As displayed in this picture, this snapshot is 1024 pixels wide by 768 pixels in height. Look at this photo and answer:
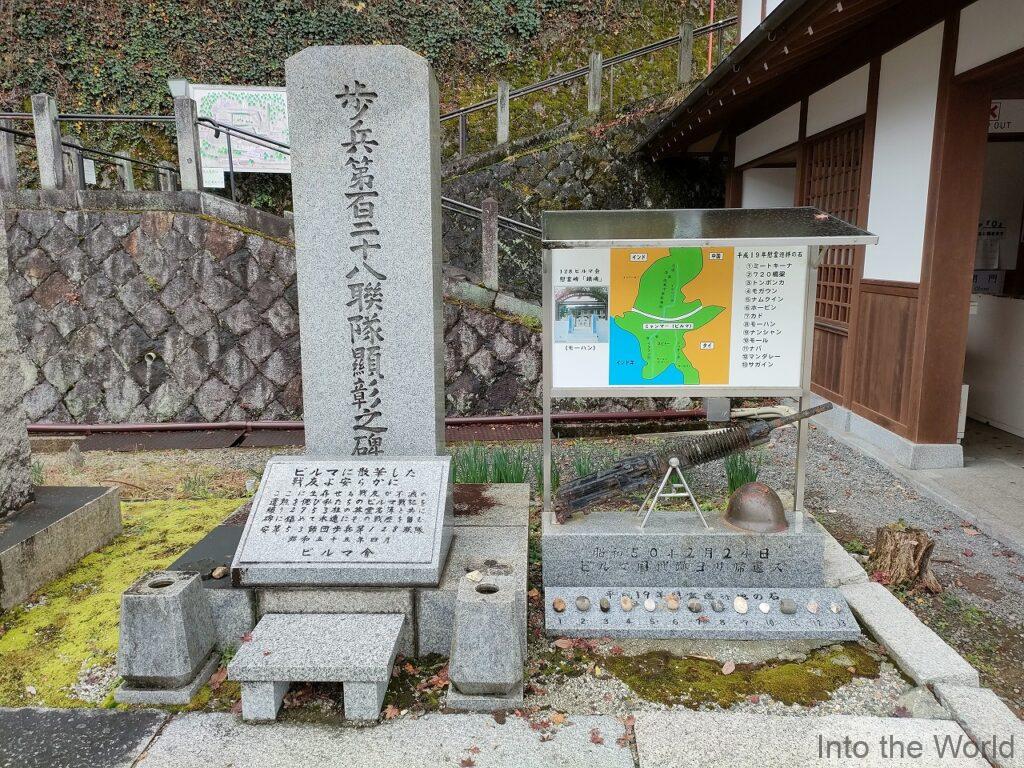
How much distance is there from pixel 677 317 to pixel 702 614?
1.71m

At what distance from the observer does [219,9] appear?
47.4 ft

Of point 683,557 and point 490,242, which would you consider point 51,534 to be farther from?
point 490,242

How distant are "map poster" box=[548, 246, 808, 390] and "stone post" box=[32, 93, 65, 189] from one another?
7920mm

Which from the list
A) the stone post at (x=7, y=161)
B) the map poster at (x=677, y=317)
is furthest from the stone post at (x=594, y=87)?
the map poster at (x=677, y=317)

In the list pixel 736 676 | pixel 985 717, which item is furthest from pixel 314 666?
pixel 985 717

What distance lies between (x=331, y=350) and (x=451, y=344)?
4.76 m

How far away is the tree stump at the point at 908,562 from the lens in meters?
3.95

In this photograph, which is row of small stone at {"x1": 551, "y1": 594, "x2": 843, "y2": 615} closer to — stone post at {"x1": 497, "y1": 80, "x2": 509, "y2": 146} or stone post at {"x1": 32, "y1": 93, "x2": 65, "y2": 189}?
stone post at {"x1": 32, "y1": 93, "x2": 65, "y2": 189}

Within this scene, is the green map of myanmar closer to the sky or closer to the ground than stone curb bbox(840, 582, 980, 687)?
closer to the sky

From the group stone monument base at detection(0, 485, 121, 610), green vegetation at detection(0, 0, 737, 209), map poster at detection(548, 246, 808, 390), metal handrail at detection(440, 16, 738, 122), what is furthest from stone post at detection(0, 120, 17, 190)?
map poster at detection(548, 246, 808, 390)

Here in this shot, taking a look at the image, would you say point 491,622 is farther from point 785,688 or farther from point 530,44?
point 530,44

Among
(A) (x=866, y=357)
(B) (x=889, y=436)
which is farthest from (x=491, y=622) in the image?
(A) (x=866, y=357)

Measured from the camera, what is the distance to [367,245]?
12.7 ft

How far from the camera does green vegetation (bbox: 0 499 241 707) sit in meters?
3.17
